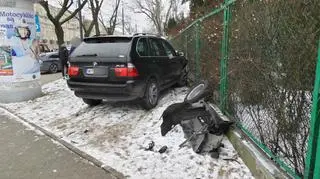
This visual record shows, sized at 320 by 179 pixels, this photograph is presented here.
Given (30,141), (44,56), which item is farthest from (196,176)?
(44,56)

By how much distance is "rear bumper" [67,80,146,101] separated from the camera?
6.32 meters

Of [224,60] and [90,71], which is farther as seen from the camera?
[90,71]

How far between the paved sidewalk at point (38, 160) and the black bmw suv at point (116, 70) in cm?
149

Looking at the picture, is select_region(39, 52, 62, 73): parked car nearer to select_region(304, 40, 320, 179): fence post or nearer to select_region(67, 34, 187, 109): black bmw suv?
select_region(67, 34, 187, 109): black bmw suv

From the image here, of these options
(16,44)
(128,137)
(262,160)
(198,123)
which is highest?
(16,44)

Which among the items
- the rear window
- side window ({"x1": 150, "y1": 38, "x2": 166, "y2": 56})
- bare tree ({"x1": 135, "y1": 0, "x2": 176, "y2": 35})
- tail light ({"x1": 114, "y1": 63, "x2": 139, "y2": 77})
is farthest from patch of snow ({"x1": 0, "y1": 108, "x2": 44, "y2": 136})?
bare tree ({"x1": 135, "y1": 0, "x2": 176, "y2": 35})

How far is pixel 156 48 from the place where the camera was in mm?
7785

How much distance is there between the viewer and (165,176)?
3.85 meters

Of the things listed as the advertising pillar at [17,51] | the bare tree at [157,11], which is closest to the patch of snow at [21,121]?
the advertising pillar at [17,51]

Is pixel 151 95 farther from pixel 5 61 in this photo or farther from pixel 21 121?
pixel 5 61

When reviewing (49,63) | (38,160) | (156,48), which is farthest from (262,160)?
(49,63)

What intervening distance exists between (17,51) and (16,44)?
0.65ft

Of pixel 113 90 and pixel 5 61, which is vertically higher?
pixel 5 61

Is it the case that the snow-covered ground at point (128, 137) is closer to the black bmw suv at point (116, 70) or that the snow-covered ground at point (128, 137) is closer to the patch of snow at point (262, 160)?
the patch of snow at point (262, 160)
